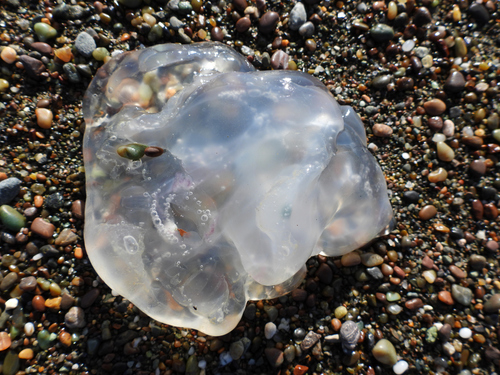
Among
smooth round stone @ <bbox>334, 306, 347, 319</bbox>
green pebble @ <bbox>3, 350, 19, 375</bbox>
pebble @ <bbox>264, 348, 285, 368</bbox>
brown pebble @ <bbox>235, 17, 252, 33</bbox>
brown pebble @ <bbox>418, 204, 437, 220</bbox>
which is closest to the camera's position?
green pebble @ <bbox>3, 350, 19, 375</bbox>

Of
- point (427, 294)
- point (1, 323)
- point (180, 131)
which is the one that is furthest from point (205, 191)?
point (427, 294)

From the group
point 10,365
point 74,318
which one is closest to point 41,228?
point 74,318

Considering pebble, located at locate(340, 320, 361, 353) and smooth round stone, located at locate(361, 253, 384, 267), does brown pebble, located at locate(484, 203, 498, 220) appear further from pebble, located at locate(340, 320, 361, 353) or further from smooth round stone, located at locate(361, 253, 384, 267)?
pebble, located at locate(340, 320, 361, 353)

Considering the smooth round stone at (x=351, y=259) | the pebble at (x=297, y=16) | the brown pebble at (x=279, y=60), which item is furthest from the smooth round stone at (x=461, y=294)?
the pebble at (x=297, y=16)

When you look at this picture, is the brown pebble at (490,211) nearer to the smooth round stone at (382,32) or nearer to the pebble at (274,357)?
the smooth round stone at (382,32)

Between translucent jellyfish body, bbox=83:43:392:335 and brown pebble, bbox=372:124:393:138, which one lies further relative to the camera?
brown pebble, bbox=372:124:393:138

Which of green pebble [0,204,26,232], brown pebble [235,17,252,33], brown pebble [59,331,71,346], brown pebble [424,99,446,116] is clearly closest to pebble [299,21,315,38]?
brown pebble [235,17,252,33]

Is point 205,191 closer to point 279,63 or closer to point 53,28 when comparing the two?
point 279,63
